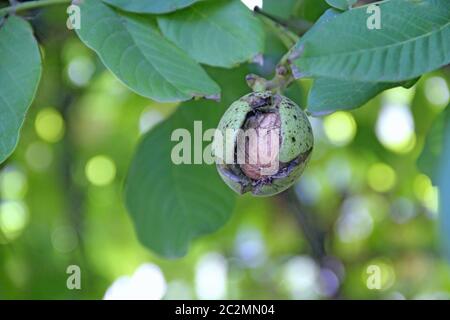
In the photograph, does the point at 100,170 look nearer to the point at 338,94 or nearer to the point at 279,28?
the point at 279,28

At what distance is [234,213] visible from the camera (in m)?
2.34

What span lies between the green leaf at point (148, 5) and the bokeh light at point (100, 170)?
162 centimetres

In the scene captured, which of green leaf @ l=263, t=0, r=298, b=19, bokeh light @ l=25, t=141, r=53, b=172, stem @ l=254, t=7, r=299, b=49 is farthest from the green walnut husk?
bokeh light @ l=25, t=141, r=53, b=172

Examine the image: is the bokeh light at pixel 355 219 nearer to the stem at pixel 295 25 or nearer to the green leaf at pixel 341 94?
the stem at pixel 295 25

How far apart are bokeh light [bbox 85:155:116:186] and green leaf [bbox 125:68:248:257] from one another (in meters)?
1.01

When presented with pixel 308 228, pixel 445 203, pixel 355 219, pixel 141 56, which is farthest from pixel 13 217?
pixel 445 203

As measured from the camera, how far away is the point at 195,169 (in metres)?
1.74

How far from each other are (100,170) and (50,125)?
24 centimetres

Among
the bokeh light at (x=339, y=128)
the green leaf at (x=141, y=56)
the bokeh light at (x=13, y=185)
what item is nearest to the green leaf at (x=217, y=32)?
the green leaf at (x=141, y=56)

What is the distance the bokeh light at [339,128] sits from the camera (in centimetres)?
270

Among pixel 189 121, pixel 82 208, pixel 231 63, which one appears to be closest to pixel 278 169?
pixel 231 63

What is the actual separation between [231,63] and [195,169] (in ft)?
1.91

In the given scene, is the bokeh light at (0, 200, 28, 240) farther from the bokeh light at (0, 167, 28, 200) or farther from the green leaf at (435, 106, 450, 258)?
the green leaf at (435, 106, 450, 258)
